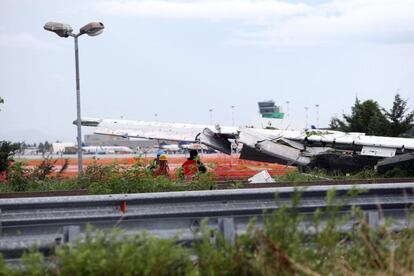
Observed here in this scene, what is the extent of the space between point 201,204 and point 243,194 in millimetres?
501

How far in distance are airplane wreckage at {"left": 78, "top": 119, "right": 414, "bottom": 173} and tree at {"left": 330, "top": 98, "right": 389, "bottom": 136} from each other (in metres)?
9.49

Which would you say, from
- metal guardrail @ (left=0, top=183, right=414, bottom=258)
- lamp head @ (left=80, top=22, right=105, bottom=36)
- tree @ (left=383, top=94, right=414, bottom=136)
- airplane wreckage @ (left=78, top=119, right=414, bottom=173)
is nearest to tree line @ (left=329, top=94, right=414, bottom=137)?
tree @ (left=383, top=94, right=414, bottom=136)

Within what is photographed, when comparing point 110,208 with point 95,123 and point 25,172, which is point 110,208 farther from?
point 95,123

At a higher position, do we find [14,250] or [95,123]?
[95,123]

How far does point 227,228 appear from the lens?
6.89 m

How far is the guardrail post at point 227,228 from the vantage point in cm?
680

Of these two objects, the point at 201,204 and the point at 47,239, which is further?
the point at 201,204

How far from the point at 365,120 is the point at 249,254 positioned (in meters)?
36.6

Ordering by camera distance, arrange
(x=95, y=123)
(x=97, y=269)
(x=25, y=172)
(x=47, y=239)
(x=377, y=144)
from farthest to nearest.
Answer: (x=95, y=123), (x=377, y=144), (x=25, y=172), (x=47, y=239), (x=97, y=269)

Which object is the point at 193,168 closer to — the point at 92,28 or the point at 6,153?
the point at 6,153

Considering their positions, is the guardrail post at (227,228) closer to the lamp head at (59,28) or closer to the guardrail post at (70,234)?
the guardrail post at (70,234)

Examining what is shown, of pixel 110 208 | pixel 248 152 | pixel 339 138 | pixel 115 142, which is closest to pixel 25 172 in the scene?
pixel 248 152

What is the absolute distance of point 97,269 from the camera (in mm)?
5852

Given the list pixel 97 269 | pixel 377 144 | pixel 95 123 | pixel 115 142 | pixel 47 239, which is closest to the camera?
pixel 97 269
